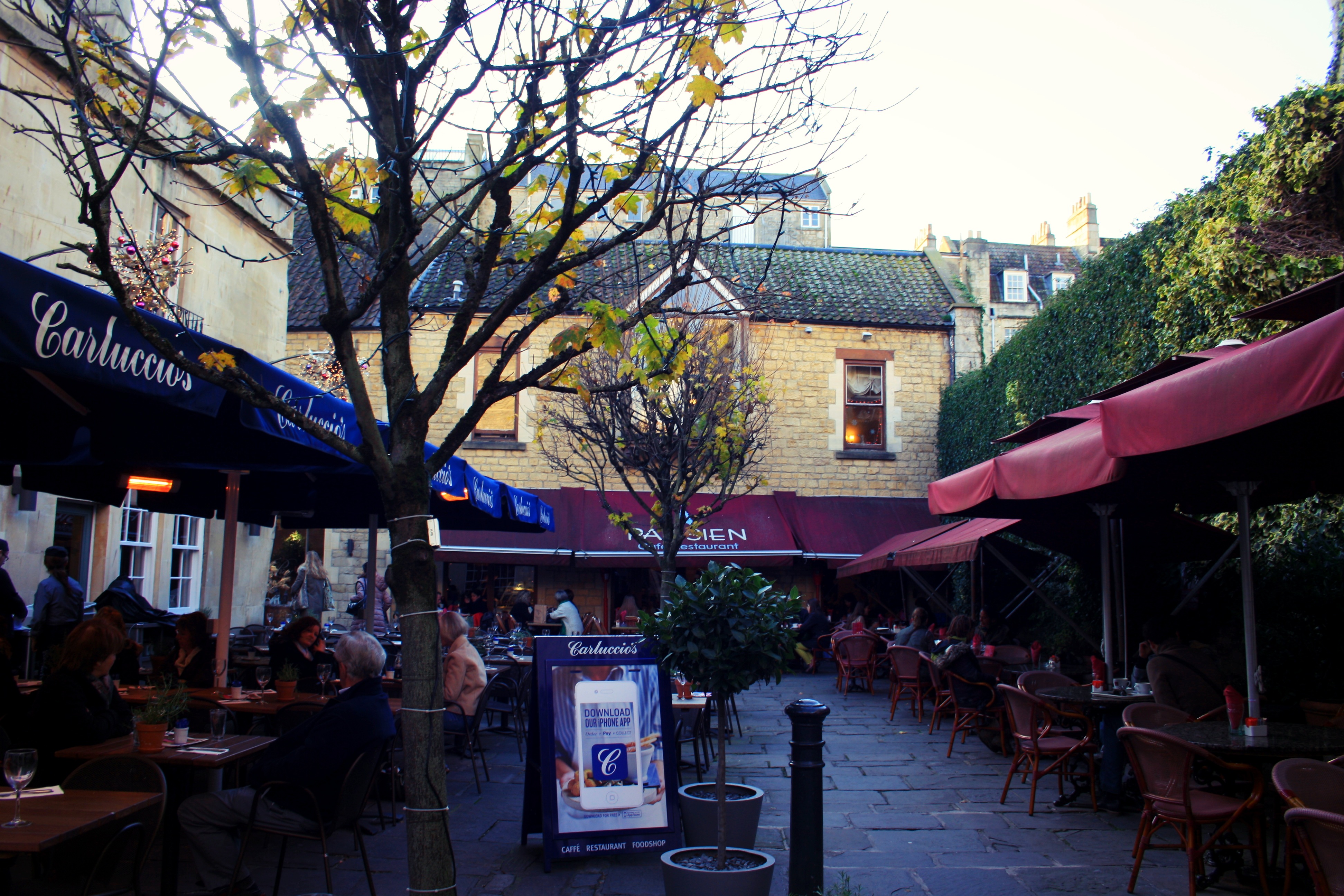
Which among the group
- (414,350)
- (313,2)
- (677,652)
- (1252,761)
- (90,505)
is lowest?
(1252,761)

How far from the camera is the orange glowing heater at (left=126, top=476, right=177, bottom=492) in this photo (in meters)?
7.88

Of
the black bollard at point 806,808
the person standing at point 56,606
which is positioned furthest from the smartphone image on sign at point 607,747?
the person standing at point 56,606

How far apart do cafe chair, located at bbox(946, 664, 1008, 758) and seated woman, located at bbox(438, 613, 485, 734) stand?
4378mm

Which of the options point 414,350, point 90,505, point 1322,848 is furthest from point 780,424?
point 1322,848

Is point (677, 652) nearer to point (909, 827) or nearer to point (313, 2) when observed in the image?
point (909, 827)

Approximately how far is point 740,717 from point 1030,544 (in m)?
5.67

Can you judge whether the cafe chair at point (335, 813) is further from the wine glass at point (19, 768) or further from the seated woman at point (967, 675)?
the seated woman at point (967, 675)

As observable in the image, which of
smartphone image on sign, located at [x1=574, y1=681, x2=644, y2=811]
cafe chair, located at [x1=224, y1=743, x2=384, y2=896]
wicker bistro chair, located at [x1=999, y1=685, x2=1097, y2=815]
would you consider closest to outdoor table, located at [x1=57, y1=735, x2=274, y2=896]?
cafe chair, located at [x1=224, y1=743, x2=384, y2=896]

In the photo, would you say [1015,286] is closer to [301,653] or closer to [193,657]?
[301,653]

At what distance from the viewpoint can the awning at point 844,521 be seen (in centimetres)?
1825

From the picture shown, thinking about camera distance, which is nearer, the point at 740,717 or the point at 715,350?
the point at 740,717

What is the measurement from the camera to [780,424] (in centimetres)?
1947

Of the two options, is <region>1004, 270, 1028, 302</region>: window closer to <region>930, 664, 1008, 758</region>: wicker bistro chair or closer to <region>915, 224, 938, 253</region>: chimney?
<region>915, 224, 938, 253</region>: chimney

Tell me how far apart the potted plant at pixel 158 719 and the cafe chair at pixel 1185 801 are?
4972 mm
